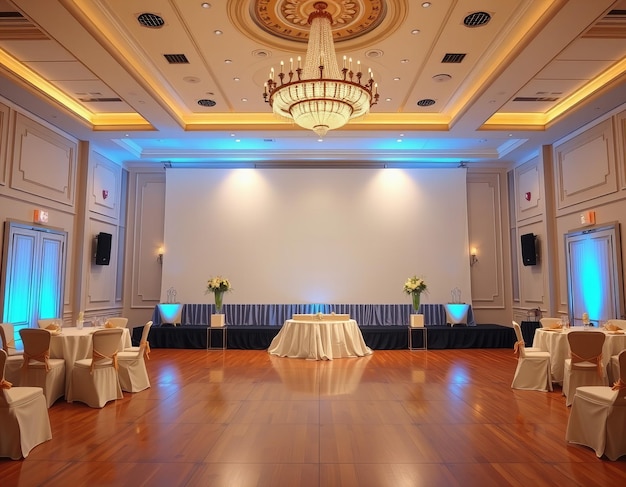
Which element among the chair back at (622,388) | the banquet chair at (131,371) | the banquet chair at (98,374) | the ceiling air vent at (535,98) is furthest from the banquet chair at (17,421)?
the ceiling air vent at (535,98)

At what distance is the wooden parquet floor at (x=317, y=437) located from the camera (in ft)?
10.3

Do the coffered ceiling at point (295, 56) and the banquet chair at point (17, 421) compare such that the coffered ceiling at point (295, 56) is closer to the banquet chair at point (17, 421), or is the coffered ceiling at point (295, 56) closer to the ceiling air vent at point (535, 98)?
the ceiling air vent at point (535, 98)

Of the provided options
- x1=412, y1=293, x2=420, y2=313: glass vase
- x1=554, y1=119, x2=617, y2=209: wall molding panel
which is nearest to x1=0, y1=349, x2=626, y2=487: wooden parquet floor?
x1=412, y1=293, x2=420, y2=313: glass vase

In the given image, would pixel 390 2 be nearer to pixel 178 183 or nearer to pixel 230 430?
pixel 230 430

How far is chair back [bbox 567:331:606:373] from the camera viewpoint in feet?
16.5

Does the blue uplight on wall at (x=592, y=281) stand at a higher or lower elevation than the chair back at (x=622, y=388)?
higher

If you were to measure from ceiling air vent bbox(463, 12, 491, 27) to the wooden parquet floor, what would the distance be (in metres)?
4.66

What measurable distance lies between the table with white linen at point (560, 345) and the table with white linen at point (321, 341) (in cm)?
331

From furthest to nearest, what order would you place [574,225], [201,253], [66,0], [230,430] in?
[201,253], [574,225], [66,0], [230,430]

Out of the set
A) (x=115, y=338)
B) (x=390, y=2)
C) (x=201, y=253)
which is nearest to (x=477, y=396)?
(x=115, y=338)

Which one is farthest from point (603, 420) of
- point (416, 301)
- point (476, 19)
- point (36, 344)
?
point (416, 301)

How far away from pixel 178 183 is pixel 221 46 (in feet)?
17.6

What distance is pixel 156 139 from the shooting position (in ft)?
33.1

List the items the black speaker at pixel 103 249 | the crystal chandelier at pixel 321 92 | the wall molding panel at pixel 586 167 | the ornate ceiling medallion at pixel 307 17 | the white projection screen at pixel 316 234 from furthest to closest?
the white projection screen at pixel 316 234
the black speaker at pixel 103 249
the wall molding panel at pixel 586 167
the ornate ceiling medallion at pixel 307 17
the crystal chandelier at pixel 321 92
